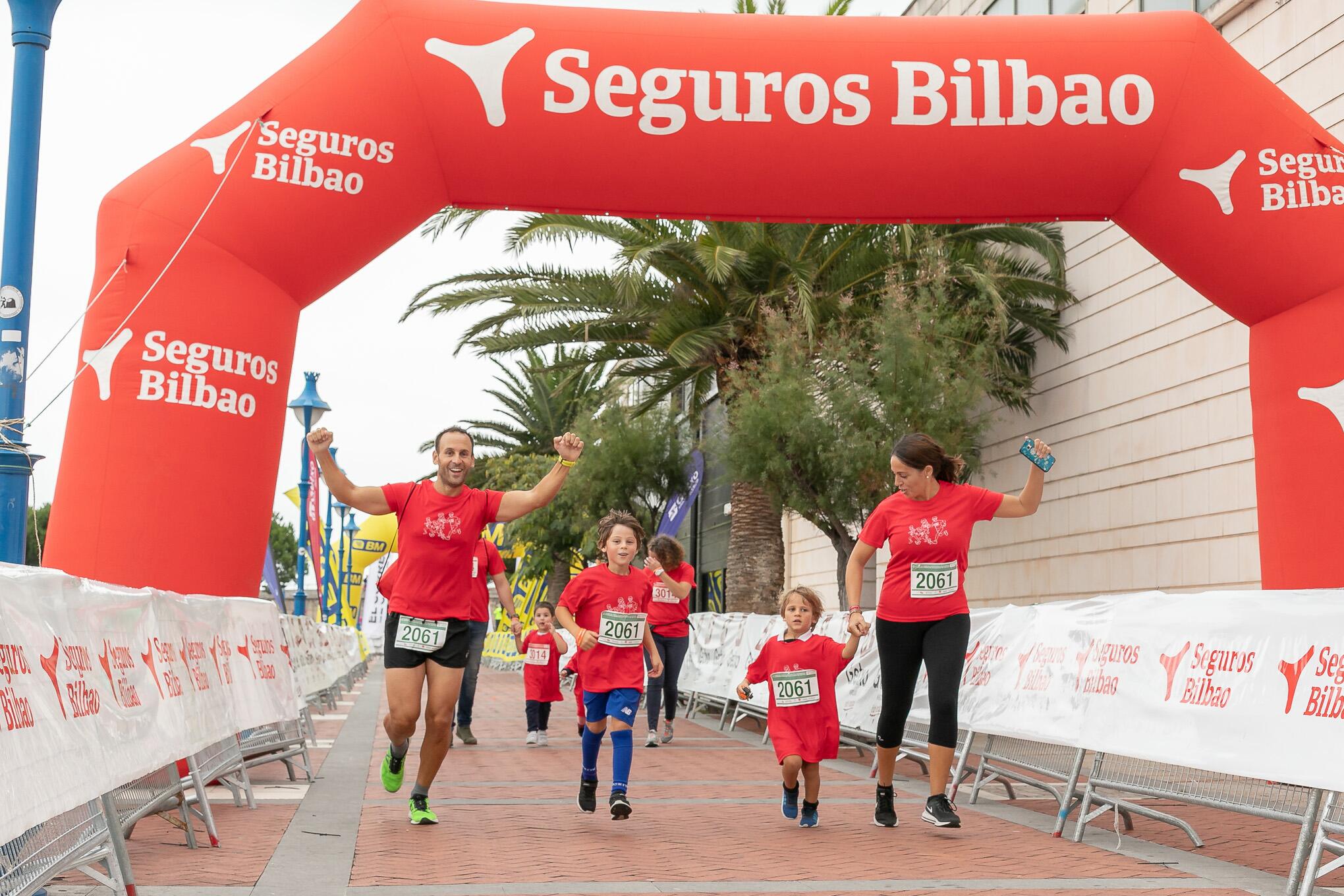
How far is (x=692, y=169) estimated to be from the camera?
968cm

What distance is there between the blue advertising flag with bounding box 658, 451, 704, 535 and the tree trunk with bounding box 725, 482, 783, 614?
5.27 metres

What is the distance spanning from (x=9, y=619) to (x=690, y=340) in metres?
14.9

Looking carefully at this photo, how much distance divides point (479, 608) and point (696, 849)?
158 inches

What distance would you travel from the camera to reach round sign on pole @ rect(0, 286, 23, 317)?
6.70 m

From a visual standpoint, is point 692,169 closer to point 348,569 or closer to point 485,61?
point 485,61

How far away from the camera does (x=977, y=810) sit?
8492mm

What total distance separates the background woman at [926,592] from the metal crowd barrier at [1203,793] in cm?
76

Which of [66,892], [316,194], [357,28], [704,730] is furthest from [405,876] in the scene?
[704,730]

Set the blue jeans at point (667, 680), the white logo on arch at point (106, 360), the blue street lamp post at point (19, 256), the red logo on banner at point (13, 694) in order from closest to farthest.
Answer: the red logo on banner at point (13, 694) < the blue street lamp post at point (19, 256) < the white logo on arch at point (106, 360) < the blue jeans at point (667, 680)

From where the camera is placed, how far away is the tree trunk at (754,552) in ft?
68.4

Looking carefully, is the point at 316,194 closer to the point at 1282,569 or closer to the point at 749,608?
the point at 1282,569

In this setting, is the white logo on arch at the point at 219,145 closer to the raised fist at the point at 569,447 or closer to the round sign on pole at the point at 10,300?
the round sign on pole at the point at 10,300

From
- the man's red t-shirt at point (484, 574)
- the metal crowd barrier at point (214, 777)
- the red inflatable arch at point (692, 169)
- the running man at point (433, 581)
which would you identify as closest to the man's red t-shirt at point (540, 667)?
the man's red t-shirt at point (484, 574)

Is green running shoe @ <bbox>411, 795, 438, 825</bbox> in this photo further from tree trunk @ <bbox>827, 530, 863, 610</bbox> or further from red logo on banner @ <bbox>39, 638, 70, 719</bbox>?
tree trunk @ <bbox>827, 530, 863, 610</bbox>
